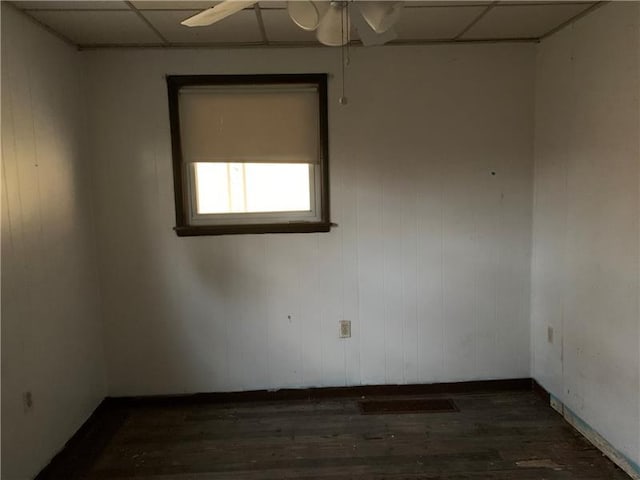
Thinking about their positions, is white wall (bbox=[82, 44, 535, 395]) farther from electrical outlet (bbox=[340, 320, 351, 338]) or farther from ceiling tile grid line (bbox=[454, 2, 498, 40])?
ceiling tile grid line (bbox=[454, 2, 498, 40])

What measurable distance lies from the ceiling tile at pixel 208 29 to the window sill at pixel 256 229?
3.64 ft

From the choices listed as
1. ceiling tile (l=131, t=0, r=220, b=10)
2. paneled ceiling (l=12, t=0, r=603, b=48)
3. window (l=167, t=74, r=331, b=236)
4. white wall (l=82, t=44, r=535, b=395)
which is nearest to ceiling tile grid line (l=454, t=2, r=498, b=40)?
paneled ceiling (l=12, t=0, r=603, b=48)

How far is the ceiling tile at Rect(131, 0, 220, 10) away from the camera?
2150 mm

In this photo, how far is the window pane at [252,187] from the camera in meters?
2.97

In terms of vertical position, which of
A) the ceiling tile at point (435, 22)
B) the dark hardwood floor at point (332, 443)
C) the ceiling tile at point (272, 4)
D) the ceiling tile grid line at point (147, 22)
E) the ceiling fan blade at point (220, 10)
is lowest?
the dark hardwood floor at point (332, 443)

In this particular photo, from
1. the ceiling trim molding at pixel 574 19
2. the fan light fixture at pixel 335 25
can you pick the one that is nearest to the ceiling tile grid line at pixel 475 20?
the ceiling trim molding at pixel 574 19

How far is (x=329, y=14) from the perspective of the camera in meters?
1.74

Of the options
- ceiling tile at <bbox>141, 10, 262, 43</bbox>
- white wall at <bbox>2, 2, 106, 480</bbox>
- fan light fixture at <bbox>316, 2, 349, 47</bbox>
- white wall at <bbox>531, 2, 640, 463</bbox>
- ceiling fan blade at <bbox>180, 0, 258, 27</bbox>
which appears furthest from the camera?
ceiling tile at <bbox>141, 10, 262, 43</bbox>

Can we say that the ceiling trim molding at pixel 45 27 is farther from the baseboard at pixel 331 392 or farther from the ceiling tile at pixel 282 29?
the baseboard at pixel 331 392

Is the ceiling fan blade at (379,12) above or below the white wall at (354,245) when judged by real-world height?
above

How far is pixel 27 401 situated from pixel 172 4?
197 centimetres

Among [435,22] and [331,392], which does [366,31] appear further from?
[331,392]

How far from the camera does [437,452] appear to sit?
247cm

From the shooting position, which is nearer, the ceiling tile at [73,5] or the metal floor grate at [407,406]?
the ceiling tile at [73,5]
